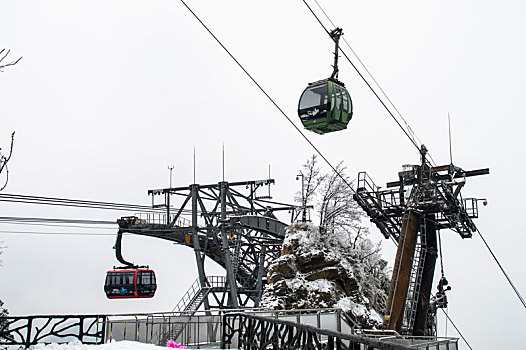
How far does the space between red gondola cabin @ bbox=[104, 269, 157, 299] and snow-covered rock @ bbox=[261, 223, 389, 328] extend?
12450mm

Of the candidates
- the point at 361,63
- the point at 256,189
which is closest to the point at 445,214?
the point at 361,63

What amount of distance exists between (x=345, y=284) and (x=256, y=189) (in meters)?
14.0

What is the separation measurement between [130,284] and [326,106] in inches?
1164

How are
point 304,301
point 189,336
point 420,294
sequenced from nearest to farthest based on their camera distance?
1. point 189,336
2. point 420,294
3. point 304,301

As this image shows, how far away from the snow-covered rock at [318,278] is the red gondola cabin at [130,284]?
12450 mm

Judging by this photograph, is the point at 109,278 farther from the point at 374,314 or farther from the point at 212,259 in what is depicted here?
the point at 374,314

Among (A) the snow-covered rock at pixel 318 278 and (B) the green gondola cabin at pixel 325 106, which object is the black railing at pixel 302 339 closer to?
(B) the green gondola cabin at pixel 325 106

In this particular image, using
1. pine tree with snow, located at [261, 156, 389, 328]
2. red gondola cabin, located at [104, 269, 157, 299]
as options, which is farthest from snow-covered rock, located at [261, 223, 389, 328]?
red gondola cabin, located at [104, 269, 157, 299]

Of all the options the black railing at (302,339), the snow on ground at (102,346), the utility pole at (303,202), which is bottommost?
the snow on ground at (102,346)

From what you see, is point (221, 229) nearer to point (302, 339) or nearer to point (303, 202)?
point (303, 202)

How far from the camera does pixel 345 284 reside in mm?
33344

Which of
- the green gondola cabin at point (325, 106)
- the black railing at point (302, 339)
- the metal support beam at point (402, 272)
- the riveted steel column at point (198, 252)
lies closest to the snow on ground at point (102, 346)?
the black railing at point (302, 339)

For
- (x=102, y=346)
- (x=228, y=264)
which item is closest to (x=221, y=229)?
(x=228, y=264)

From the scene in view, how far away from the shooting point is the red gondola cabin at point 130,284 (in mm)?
41625
